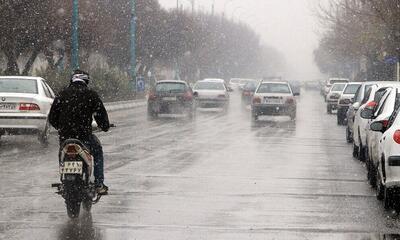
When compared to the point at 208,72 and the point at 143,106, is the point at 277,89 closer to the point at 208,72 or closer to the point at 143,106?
the point at 143,106

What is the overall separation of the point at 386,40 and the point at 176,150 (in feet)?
101

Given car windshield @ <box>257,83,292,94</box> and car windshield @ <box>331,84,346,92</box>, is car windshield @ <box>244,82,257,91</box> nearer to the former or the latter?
car windshield @ <box>331,84,346,92</box>

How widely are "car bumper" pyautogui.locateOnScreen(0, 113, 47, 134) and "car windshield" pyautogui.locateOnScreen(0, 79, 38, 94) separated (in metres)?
0.75

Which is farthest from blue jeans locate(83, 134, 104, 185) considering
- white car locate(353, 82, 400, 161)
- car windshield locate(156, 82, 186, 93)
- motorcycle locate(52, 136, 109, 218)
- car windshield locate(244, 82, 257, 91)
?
car windshield locate(244, 82, 257, 91)

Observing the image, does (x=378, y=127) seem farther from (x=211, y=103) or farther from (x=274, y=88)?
(x=211, y=103)

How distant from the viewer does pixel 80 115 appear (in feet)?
34.9

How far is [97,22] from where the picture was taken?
56.0 meters

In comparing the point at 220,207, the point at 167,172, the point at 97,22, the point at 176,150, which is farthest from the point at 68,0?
the point at 220,207

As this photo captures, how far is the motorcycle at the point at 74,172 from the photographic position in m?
10.2

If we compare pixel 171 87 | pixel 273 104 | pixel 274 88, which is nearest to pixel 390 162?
pixel 273 104

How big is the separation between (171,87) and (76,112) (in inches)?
1090

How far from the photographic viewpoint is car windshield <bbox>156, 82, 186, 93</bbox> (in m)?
38.1

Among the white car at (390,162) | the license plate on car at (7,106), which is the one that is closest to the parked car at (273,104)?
the license plate on car at (7,106)

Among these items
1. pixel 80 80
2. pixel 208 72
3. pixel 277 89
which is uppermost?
pixel 80 80
